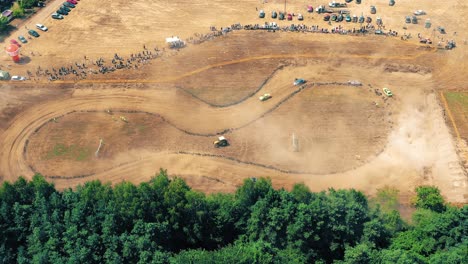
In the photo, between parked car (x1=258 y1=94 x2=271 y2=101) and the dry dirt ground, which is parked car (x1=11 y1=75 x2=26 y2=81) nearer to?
the dry dirt ground

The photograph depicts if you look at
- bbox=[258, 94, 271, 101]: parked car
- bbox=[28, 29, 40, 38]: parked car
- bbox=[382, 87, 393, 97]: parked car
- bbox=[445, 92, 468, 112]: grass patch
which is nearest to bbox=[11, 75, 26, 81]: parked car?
bbox=[28, 29, 40, 38]: parked car

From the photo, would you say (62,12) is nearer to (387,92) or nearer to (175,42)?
(175,42)

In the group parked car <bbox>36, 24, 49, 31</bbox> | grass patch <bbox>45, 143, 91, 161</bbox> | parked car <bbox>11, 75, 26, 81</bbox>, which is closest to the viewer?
grass patch <bbox>45, 143, 91, 161</bbox>

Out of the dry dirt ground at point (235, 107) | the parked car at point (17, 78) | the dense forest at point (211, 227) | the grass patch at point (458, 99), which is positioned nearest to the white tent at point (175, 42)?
the dry dirt ground at point (235, 107)

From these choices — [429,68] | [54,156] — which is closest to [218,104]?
[54,156]

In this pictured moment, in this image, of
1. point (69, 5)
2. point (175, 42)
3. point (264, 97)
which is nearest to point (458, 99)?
point (264, 97)
